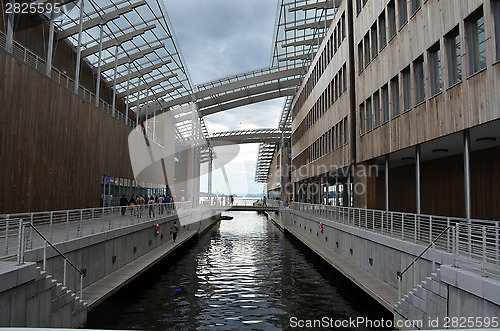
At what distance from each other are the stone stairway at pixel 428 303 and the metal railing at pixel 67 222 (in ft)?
29.9

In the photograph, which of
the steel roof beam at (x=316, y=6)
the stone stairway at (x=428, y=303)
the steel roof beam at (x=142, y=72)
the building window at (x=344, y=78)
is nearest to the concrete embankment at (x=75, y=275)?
the stone stairway at (x=428, y=303)

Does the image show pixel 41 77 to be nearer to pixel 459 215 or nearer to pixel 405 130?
pixel 405 130

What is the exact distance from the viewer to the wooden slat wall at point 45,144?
16734 mm

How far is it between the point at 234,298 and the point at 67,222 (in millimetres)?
6729

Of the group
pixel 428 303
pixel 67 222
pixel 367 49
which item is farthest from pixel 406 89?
pixel 67 222

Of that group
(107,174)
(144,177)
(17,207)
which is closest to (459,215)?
(17,207)

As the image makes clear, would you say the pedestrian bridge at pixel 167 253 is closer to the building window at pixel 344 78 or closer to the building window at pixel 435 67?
the building window at pixel 435 67

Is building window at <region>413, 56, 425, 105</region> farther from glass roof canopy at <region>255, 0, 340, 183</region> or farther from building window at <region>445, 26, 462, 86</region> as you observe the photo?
glass roof canopy at <region>255, 0, 340, 183</region>

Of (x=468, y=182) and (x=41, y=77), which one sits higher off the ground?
(x=41, y=77)

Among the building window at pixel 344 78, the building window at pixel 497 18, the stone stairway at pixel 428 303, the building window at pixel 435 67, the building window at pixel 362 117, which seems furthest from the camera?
the building window at pixel 344 78

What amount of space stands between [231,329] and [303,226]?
26.2 m

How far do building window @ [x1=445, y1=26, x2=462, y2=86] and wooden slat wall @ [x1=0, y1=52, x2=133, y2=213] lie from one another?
16609 millimetres

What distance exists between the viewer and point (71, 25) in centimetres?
2705

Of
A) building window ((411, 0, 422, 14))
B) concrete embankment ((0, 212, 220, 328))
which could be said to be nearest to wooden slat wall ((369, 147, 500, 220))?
building window ((411, 0, 422, 14))
